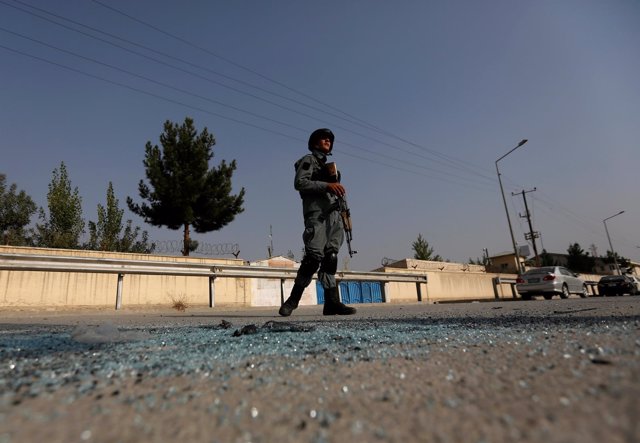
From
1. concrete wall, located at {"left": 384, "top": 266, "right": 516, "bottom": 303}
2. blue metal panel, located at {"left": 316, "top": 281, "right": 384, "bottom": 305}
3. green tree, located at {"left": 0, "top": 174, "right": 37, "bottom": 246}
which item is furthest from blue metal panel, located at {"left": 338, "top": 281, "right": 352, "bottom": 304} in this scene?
green tree, located at {"left": 0, "top": 174, "right": 37, "bottom": 246}

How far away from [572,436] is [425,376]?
45cm

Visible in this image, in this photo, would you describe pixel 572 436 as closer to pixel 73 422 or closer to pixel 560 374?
pixel 560 374

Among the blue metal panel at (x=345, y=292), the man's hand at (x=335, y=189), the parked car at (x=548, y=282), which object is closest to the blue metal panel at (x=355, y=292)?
the blue metal panel at (x=345, y=292)

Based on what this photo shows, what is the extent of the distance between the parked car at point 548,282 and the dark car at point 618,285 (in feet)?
18.4

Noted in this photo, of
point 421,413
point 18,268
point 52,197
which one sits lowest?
point 421,413

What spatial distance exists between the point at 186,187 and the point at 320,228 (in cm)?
2033

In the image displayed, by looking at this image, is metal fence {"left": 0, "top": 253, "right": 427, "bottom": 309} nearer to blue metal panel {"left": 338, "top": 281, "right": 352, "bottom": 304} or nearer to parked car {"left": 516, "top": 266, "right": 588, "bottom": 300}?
blue metal panel {"left": 338, "top": 281, "right": 352, "bottom": 304}

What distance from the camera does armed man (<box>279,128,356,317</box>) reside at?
13.0 ft

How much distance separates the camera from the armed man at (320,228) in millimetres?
3963

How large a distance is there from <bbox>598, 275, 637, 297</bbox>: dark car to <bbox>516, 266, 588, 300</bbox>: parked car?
18.4 ft

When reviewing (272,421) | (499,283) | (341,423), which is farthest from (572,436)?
(499,283)

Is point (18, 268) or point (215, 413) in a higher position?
point (18, 268)

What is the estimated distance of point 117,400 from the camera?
0.75 m

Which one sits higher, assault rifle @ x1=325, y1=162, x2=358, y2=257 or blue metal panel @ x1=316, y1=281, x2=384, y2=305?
assault rifle @ x1=325, y1=162, x2=358, y2=257
